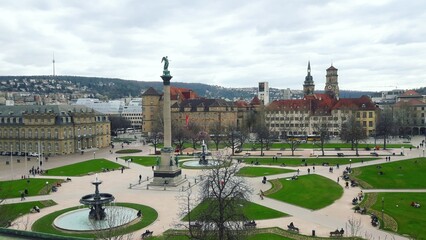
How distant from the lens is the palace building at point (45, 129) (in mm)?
94438

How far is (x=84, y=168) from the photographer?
7094cm

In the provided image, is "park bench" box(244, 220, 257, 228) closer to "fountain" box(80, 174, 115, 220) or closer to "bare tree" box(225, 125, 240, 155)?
"fountain" box(80, 174, 115, 220)

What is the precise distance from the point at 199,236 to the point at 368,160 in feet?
184

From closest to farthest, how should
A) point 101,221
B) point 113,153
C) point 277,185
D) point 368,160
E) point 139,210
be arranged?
point 101,221 → point 139,210 → point 277,185 → point 368,160 → point 113,153

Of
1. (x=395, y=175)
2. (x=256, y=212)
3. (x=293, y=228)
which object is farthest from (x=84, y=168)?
(x=395, y=175)

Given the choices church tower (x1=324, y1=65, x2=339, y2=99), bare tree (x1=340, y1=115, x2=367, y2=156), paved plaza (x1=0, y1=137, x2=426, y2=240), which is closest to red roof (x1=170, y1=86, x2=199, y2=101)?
church tower (x1=324, y1=65, x2=339, y2=99)

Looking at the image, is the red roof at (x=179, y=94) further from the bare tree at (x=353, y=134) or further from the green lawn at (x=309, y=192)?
the green lawn at (x=309, y=192)

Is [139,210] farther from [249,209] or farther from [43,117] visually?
[43,117]

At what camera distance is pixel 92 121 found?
106 meters

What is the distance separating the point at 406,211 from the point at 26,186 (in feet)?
152

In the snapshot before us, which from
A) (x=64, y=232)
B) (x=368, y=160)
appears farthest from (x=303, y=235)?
(x=368, y=160)

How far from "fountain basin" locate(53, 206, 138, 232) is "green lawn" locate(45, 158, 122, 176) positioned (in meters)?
25.8

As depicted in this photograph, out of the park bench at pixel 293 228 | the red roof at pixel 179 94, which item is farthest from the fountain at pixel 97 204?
the red roof at pixel 179 94

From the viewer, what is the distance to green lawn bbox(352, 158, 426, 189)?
51625 mm
